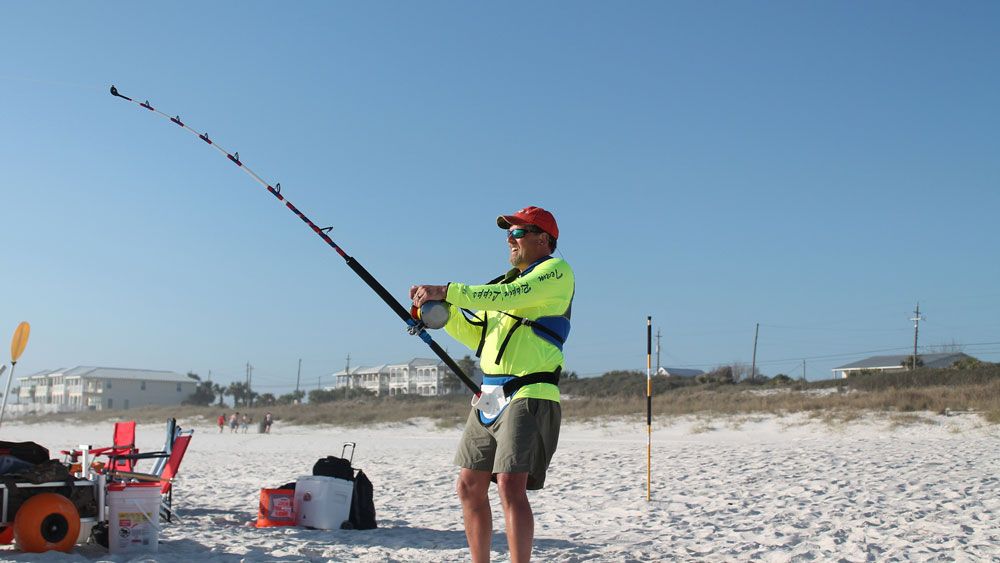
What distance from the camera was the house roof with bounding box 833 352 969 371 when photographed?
199 feet

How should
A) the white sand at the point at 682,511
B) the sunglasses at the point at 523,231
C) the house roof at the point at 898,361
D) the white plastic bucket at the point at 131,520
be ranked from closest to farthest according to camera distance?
the sunglasses at the point at 523,231 → the white plastic bucket at the point at 131,520 → the white sand at the point at 682,511 → the house roof at the point at 898,361

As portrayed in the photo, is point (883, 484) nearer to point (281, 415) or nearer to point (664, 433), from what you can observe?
point (664, 433)

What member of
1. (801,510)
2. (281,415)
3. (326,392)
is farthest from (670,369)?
(801,510)

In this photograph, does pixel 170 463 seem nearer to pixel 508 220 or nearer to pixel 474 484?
pixel 474 484

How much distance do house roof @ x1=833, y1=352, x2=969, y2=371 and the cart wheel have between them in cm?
6095

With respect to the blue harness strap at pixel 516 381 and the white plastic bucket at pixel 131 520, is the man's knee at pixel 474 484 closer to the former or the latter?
the blue harness strap at pixel 516 381

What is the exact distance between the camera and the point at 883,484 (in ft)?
25.1

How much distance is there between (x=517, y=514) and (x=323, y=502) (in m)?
3.13

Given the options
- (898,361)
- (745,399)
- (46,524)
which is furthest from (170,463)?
(898,361)

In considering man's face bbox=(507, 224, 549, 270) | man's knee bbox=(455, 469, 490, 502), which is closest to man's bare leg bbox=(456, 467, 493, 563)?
man's knee bbox=(455, 469, 490, 502)

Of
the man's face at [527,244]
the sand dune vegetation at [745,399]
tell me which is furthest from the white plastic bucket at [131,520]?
the sand dune vegetation at [745,399]

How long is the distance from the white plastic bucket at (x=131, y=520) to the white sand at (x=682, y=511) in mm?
130

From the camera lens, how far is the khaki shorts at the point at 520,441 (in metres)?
3.34

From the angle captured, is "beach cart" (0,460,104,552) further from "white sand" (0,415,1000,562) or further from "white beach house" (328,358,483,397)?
"white beach house" (328,358,483,397)
